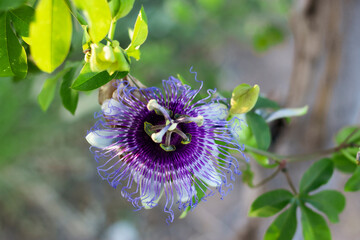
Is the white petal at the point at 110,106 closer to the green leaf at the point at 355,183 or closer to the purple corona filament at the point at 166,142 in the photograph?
the purple corona filament at the point at 166,142

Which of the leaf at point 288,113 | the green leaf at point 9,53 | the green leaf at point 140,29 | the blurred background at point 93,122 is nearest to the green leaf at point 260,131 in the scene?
the leaf at point 288,113

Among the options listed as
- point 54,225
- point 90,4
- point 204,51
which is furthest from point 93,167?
point 90,4

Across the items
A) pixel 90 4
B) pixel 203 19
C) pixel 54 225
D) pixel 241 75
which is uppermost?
pixel 90 4

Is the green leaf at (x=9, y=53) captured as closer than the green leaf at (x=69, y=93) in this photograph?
Yes

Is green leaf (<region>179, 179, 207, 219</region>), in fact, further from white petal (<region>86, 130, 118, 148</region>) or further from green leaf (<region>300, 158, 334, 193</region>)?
green leaf (<region>300, 158, 334, 193</region>)

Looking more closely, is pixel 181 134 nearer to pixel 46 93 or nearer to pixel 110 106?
pixel 110 106

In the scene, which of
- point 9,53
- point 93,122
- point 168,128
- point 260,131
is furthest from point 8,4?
point 93,122

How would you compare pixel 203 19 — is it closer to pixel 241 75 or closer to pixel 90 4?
pixel 241 75
